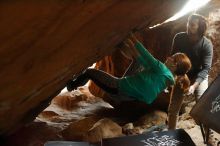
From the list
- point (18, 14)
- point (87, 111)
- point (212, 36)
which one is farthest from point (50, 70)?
point (212, 36)

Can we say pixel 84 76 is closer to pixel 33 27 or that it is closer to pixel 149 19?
pixel 149 19

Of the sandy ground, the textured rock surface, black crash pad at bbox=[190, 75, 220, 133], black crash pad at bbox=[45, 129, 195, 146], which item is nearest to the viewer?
the textured rock surface

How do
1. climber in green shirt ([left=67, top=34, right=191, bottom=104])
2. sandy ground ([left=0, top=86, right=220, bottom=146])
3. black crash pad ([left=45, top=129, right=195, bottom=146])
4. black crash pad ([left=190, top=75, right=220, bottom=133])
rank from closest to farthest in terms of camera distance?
black crash pad ([left=45, top=129, right=195, bottom=146]) → black crash pad ([left=190, top=75, right=220, bottom=133]) → climber in green shirt ([left=67, top=34, right=191, bottom=104]) → sandy ground ([left=0, top=86, right=220, bottom=146])

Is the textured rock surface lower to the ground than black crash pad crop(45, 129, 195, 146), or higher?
higher

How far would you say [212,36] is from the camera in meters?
9.30

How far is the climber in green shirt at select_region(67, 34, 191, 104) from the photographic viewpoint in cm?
563

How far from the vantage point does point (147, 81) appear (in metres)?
5.86

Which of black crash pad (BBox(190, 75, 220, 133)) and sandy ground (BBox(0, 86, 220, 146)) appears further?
sandy ground (BBox(0, 86, 220, 146))

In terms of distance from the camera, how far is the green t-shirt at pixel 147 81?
5703 mm

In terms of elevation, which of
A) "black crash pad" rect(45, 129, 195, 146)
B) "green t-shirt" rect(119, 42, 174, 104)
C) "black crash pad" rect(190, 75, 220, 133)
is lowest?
"black crash pad" rect(45, 129, 195, 146)

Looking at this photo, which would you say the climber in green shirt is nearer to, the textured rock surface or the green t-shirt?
the green t-shirt

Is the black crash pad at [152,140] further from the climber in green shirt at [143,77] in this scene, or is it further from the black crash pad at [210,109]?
the climber in green shirt at [143,77]

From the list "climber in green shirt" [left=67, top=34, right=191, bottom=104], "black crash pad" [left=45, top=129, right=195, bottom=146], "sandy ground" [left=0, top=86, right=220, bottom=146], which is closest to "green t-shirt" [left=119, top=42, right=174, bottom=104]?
"climber in green shirt" [left=67, top=34, right=191, bottom=104]

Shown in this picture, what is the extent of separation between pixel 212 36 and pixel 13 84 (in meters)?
6.62
